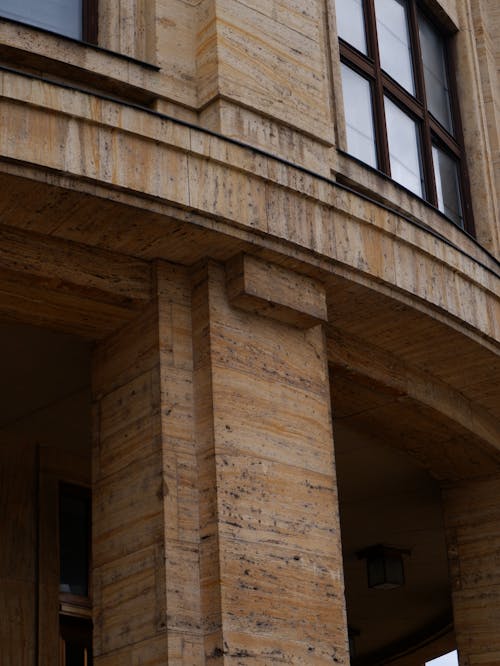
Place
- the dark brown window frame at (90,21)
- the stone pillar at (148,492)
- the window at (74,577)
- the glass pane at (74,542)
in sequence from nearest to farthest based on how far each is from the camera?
1. the stone pillar at (148,492)
2. the dark brown window frame at (90,21)
3. the window at (74,577)
4. the glass pane at (74,542)

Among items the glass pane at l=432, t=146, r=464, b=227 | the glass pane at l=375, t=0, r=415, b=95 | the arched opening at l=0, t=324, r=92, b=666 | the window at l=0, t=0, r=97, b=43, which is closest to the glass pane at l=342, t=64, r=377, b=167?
the glass pane at l=375, t=0, r=415, b=95

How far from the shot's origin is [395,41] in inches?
501

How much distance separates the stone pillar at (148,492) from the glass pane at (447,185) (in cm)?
421

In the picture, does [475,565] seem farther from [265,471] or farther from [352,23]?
[352,23]

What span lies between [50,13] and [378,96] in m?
3.32

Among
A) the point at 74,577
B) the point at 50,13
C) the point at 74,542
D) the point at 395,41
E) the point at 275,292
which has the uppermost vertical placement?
the point at 395,41

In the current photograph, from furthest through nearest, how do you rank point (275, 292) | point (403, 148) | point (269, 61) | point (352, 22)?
1. point (403, 148)
2. point (352, 22)
3. point (269, 61)
4. point (275, 292)

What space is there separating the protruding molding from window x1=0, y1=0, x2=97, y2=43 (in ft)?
6.72

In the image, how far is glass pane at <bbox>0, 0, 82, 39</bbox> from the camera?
9.69m

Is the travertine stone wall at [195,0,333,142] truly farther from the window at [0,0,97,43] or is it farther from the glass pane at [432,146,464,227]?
the glass pane at [432,146,464,227]

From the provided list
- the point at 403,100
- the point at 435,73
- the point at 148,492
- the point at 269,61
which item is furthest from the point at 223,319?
the point at 435,73

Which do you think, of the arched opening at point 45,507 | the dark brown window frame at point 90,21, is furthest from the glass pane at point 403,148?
the arched opening at point 45,507

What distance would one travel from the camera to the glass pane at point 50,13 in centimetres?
969

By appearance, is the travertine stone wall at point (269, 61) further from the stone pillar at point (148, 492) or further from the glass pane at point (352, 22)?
the stone pillar at point (148, 492)
